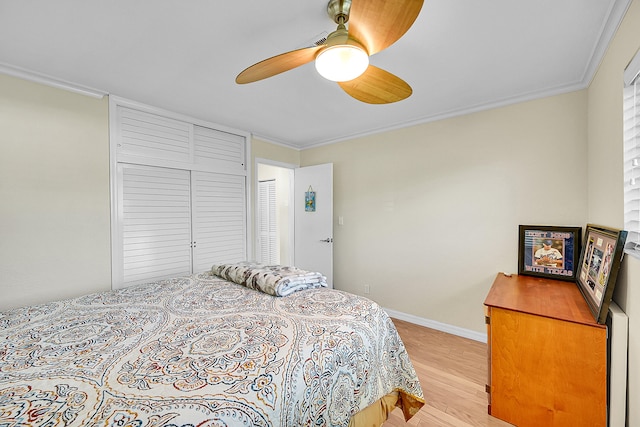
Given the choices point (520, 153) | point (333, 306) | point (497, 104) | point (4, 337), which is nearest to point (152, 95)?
point (4, 337)

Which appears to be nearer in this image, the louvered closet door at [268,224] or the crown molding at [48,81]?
the crown molding at [48,81]

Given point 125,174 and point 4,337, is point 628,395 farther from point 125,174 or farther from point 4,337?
point 125,174

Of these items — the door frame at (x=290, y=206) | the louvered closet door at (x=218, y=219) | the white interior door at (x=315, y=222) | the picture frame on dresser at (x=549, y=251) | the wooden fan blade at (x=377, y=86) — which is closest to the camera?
the wooden fan blade at (x=377, y=86)

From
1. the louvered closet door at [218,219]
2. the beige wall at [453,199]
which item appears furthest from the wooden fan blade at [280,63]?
the beige wall at [453,199]

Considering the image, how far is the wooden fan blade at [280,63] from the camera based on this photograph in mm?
1346

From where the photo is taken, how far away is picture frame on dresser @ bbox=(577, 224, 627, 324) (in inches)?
54.7

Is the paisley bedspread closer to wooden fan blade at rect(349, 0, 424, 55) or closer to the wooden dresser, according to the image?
the wooden dresser

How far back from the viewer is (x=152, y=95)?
247 cm

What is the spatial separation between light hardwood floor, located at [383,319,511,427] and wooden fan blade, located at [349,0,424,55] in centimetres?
217

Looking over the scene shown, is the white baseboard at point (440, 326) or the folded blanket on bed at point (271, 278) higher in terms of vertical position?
the folded blanket on bed at point (271, 278)

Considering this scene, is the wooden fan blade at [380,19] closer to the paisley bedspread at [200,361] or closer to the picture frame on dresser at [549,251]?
the paisley bedspread at [200,361]

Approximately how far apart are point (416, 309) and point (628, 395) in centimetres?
186

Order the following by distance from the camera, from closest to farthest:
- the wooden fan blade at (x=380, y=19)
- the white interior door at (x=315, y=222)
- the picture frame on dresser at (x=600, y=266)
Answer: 1. the wooden fan blade at (x=380, y=19)
2. the picture frame on dresser at (x=600, y=266)
3. the white interior door at (x=315, y=222)

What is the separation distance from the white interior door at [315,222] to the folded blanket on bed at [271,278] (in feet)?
5.23
